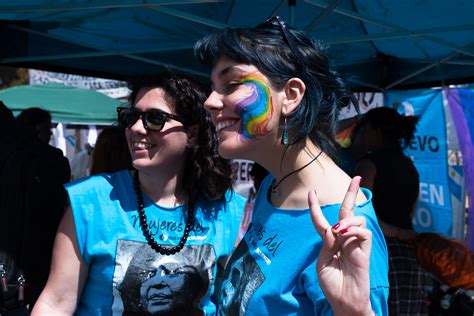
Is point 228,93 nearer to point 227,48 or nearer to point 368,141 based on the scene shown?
point 227,48

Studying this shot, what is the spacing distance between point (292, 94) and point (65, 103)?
711 cm

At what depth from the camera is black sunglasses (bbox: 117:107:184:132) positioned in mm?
2021

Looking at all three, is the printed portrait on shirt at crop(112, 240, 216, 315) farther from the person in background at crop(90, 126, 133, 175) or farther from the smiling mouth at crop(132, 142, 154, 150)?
the person in background at crop(90, 126, 133, 175)

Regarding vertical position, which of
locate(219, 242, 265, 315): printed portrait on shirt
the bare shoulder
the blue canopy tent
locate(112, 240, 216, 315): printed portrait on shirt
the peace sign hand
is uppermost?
the blue canopy tent

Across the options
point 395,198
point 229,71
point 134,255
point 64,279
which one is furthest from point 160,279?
point 395,198

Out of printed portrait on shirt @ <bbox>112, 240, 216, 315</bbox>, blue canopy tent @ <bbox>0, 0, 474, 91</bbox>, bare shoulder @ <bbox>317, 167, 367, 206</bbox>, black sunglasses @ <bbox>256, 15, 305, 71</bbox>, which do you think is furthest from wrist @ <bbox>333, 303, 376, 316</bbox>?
blue canopy tent @ <bbox>0, 0, 474, 91</bbox>

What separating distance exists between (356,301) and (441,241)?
3239 millimetres

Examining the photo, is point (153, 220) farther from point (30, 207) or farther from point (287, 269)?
point (287, 269)

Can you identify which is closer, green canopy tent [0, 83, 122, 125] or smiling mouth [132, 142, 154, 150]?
smiling mouth [132, 142, 154, 150]

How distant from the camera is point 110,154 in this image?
10.2ft

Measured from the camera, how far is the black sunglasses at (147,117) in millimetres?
2021

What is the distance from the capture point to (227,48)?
4.67ft

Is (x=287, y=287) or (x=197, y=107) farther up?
(x=197, y=107)

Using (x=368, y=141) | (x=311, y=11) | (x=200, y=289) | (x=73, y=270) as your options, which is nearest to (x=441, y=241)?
(x=368, y=141)
